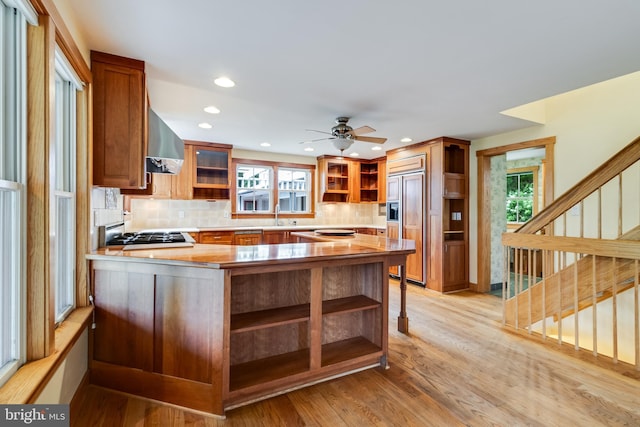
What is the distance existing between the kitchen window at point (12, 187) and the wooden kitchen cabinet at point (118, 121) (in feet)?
3.03

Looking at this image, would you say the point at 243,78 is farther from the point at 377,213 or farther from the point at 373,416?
the point at 377,213

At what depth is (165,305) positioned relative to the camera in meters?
1.88

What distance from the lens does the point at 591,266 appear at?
265cm

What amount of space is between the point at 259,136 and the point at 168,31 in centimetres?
264

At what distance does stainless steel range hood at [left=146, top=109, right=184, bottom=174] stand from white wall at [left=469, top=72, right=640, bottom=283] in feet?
14.0

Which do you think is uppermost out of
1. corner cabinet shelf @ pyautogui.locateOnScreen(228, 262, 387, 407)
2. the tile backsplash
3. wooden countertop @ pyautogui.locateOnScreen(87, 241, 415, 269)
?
the tile backsplash

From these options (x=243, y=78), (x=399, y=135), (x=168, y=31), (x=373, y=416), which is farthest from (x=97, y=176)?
(x=399, y=135)

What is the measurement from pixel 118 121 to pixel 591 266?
13.4ft

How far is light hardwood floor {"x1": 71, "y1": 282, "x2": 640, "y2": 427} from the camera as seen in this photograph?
1742 mm

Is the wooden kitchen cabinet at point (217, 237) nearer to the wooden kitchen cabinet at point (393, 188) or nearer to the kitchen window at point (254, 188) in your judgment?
the kitchen window at point (254, 188)

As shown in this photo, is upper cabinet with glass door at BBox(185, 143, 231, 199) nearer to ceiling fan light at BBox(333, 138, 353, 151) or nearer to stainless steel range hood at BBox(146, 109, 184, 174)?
stainless steel range hood at BBox(146, 109, 184, 174)

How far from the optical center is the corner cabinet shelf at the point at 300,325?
6.53 feet

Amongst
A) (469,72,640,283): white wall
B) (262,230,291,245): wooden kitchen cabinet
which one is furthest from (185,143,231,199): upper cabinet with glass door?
(469,72,640,283): white wall

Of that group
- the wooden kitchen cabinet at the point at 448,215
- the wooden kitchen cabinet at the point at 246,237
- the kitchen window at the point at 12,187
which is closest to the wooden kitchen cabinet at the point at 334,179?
the wooden kitchen cabinet at the point at 246,237
